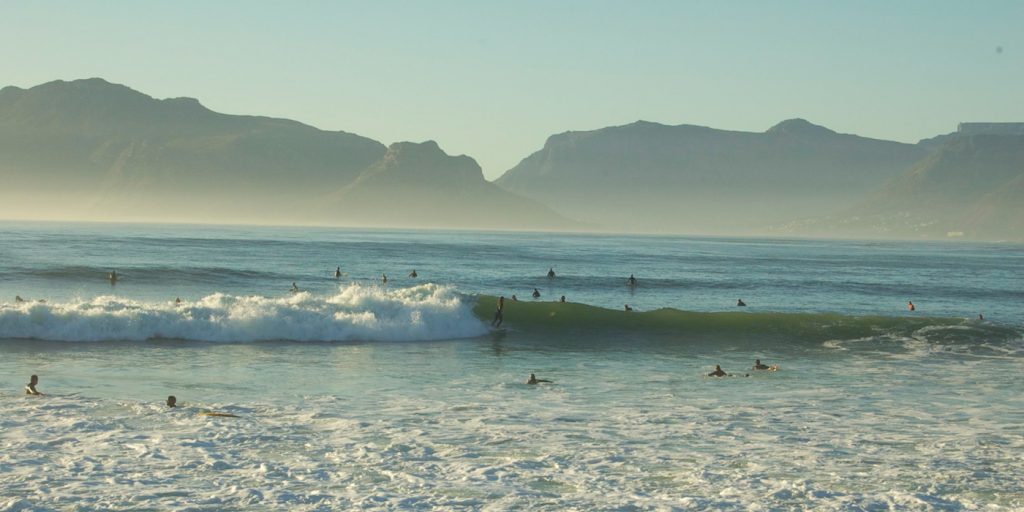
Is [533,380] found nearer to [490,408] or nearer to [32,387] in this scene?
[490,408]

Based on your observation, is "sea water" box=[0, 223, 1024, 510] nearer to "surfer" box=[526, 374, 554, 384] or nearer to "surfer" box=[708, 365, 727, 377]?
"surfer" box=[526, 374, 554, 384]

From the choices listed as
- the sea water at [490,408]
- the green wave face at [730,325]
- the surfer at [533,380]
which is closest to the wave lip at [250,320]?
the sea water at [490,408]

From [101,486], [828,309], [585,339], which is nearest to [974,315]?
[828,309]

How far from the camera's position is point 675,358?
36.2 m

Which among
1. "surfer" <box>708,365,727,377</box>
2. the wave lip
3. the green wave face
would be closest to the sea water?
the wave lip

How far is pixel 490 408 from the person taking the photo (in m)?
24.7

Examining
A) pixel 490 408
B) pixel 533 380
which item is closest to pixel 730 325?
pixel 533 380

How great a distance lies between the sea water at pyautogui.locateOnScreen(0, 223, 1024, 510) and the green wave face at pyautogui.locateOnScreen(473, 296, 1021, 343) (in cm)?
22

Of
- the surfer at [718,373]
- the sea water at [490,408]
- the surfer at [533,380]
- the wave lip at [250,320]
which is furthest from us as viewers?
the wave lip at [250,320]

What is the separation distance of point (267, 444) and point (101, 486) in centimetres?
381

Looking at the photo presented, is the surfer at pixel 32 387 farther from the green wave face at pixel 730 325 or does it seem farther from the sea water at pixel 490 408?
the green wave face at pixel 730 325

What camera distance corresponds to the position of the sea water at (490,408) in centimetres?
1744

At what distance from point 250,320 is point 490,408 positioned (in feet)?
58.5

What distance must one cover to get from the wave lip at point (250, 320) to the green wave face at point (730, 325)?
3.52m
